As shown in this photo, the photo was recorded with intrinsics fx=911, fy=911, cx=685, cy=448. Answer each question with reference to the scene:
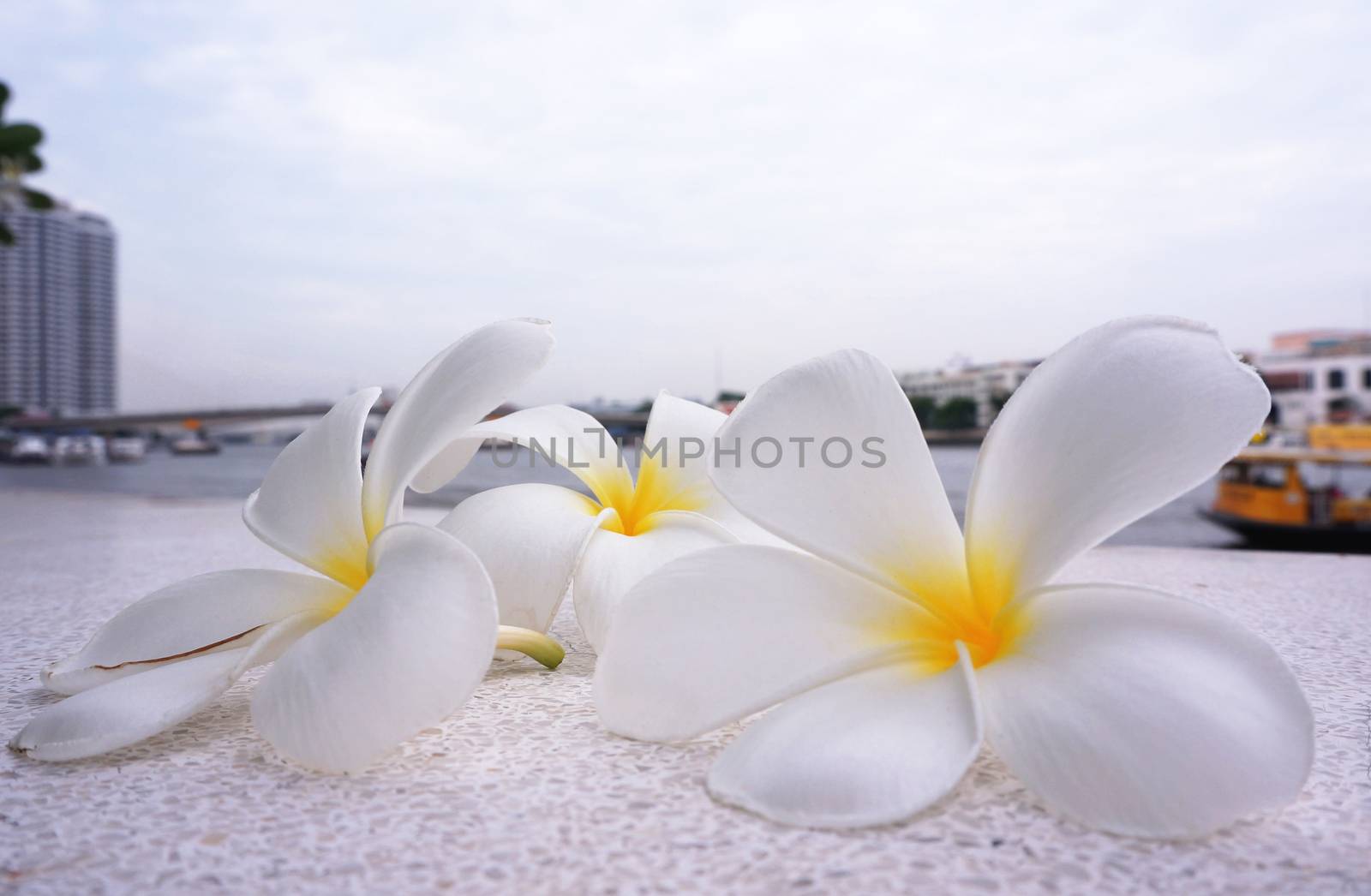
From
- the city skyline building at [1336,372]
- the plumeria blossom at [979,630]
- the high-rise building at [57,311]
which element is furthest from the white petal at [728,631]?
the high-rise building at [57,311]

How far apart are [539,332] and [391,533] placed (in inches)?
4.5

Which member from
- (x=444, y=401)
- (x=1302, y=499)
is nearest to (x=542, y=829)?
(x=444, y=401)

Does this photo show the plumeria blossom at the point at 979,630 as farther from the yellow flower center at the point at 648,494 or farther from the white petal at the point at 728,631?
the yellow flower center at the point at 648,494

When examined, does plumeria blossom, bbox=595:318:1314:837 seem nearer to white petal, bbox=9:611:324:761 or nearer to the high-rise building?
white petal, bbox=9:611:324:761

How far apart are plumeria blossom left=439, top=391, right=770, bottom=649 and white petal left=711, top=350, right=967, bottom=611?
Answer: 0.37ft

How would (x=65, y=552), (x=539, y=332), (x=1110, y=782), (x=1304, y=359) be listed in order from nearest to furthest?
(x=1110, y=782)
(x=539, y=332)
(x=65, y=552)
(x=1304, y=359)

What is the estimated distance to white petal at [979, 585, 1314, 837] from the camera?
0.93 ft

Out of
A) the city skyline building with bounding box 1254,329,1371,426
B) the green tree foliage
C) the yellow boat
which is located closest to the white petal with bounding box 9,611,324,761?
the green tree foliage

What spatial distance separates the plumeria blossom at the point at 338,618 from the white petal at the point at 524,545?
0.08 feet

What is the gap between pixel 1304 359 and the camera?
1415 cm

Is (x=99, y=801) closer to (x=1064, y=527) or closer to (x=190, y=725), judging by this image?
(x=190, y=725)

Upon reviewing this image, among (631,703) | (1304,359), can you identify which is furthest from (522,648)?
(1304,359)

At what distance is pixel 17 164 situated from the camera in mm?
5145

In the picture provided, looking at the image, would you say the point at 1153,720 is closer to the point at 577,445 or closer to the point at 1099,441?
the point at 1099,441
